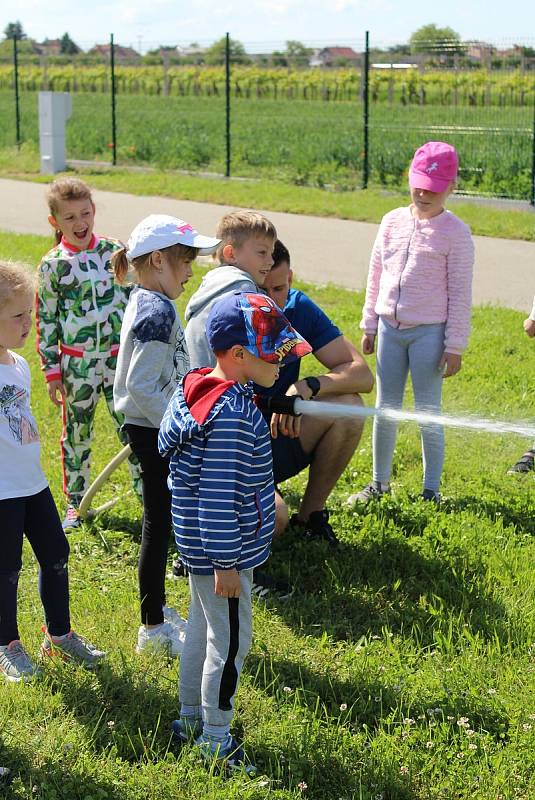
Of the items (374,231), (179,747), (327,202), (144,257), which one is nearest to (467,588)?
(179,747)

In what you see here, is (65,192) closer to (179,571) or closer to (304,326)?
(304,326)

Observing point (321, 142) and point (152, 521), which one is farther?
point (321, 142)

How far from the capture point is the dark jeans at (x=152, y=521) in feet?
13.0

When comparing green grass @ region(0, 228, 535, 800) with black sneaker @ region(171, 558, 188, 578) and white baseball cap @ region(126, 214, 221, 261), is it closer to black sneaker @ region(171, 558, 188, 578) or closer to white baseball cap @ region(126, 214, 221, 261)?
black sneaker @ region(171, 558, 188, 578)

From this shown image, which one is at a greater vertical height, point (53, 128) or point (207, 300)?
point (53, 128)

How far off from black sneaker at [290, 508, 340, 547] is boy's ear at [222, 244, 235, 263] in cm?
147

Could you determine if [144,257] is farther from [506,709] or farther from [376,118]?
[376,118]

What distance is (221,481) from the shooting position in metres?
2.94

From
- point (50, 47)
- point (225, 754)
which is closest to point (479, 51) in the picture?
point (225, 754)

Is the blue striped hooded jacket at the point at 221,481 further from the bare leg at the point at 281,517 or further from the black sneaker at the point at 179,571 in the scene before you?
the bare leg at the point at 281,517

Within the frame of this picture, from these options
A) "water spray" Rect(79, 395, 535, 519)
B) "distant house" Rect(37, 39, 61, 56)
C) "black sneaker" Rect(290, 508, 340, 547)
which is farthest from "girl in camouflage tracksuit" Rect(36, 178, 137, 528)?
"distant house" Rect(37, 39, 61, 56)

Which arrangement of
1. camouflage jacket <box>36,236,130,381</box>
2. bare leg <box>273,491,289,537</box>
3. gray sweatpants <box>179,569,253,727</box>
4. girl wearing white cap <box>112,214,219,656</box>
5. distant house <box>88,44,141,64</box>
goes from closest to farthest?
gray sweatpants <box>179,569,253,727</box>
girl wearing white cap <box>112,214,219,656</box>
bare leg <box>273,491,289,537</box>
camouflage jacket <box>36,236,130,381</box>
distant house <box>88,44,141,64</box>

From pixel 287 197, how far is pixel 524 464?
1006 cm

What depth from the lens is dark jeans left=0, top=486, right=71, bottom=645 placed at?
11.9 ft
